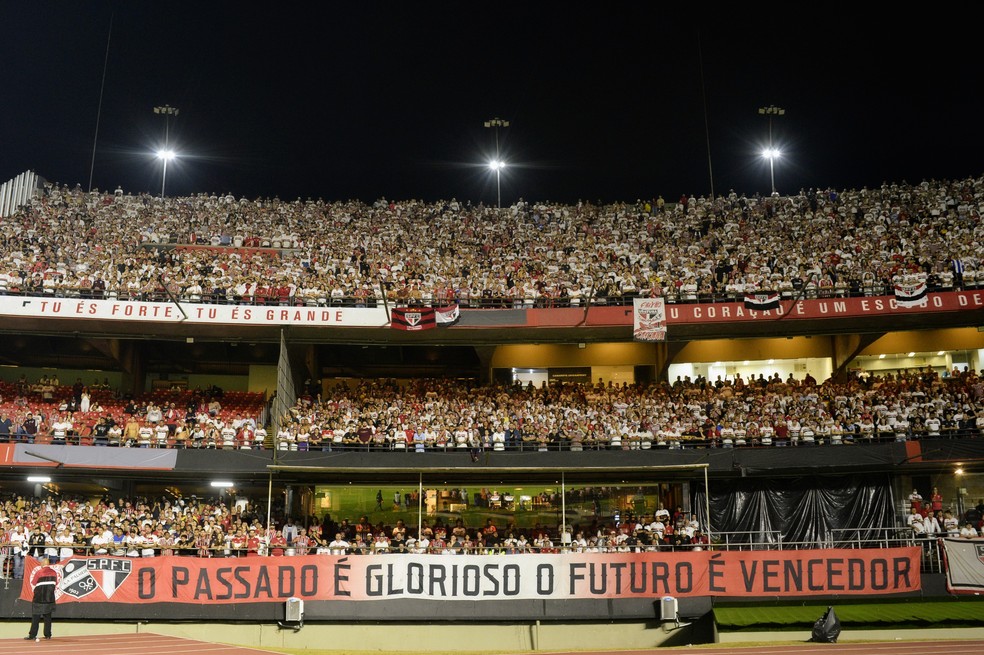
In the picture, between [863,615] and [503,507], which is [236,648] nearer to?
[503,507]

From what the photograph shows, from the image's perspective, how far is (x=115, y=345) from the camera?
2997 centimetres

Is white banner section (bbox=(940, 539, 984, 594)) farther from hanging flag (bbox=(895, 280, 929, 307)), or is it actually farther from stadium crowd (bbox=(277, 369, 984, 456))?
hanging flag (bbox=(895, 280, 929, 307))

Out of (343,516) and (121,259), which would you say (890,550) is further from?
(121,259)

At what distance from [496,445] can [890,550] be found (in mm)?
10555

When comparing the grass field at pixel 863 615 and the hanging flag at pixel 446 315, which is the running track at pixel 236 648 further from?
the hanging flag at pixel 446 315

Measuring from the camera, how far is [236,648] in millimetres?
19516

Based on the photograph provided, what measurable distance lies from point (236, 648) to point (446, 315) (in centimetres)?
1174

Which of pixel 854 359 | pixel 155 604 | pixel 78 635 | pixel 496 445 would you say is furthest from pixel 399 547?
pixel 854 359

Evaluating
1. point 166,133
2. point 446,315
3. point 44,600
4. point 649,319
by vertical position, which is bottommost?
point 44,600

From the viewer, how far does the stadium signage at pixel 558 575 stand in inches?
818

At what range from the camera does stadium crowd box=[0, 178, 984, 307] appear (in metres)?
28.0

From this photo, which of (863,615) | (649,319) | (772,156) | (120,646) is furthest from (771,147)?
(120,646)

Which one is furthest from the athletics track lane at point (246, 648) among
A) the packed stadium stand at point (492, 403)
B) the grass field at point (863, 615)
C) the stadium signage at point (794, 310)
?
the stadium signage at point (794, 310)

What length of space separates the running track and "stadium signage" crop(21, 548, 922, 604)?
156 cm
